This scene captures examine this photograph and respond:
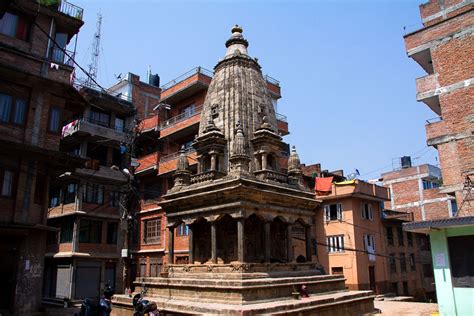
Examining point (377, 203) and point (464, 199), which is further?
point (377, 203)

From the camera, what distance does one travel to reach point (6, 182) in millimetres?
20438

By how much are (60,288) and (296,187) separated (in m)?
23.4

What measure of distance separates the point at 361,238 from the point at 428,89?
51.0 ft

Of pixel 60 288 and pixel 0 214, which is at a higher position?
pixel 0 214

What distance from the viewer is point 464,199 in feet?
73.2

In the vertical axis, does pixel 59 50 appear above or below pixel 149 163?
above

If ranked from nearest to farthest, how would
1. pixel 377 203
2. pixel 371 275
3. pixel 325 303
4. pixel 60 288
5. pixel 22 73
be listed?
pixel 325 303
pixel 22 73
pixel 60 288
pixel 371 275
pixel 377 203

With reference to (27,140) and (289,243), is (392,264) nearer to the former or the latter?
(289,243)

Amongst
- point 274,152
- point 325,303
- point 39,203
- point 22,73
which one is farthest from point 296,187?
point 22,73

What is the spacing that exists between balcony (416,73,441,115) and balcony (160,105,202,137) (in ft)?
56.9

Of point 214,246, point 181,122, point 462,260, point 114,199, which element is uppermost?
point 181,122

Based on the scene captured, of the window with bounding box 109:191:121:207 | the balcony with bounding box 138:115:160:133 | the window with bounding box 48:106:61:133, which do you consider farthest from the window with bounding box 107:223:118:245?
the window with bounding box 48:106:61:133

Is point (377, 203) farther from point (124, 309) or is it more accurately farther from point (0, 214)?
point (0, 214)

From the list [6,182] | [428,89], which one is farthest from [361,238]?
[6,182]
